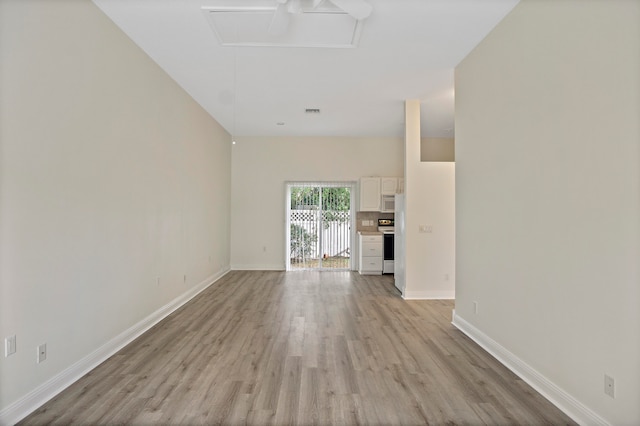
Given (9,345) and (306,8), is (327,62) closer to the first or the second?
(306,8)

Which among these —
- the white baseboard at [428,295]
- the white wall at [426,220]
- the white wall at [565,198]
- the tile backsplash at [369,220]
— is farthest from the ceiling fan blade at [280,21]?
the tile backsplash at [369,220]

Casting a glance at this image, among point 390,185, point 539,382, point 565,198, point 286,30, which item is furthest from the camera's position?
point 390,185

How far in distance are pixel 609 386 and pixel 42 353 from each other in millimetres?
3468

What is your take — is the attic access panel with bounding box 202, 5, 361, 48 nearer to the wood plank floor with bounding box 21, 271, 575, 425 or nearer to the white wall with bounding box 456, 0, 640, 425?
the white wall with bounding box 456, 0, 640, 425

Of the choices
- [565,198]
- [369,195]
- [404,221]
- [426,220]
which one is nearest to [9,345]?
[565,198]

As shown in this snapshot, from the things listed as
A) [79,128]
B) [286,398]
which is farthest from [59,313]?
[286,398]

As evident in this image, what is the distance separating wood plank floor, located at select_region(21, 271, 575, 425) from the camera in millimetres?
2055

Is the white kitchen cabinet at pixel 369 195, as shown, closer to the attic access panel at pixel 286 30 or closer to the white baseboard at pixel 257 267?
the white baseboard at pixel 257 267

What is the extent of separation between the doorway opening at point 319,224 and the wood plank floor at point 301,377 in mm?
3423

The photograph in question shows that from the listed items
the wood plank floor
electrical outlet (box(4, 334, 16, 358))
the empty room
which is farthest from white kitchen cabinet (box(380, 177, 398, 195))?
electrical outlet (box(4, 334, 16, 358))

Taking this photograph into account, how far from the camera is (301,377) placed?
2.54 metres

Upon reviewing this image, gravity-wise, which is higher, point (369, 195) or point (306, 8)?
point (306, 8)

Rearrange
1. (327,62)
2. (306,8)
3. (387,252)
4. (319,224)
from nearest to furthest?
1. (306,8)
2. (327,62)
3. (387,252)
4. (319,224)

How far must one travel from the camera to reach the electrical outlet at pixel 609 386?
1793mm
